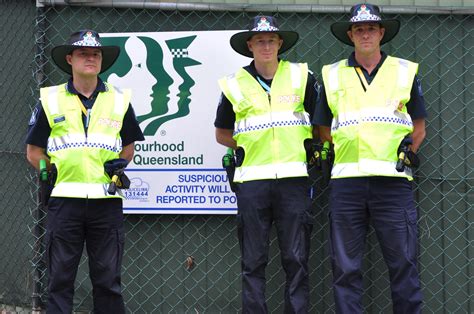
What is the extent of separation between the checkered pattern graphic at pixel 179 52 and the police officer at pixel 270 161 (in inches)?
25.2

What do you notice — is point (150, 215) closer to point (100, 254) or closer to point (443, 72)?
point (100, 254)

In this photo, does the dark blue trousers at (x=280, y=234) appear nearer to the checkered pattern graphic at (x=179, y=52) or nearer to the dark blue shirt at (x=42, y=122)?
the dark blue shirt at (x=42, y=122)

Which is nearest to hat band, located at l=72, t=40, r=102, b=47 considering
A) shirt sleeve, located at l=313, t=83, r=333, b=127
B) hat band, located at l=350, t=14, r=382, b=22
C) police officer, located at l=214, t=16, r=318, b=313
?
police officer, located at l=214, t=16, r=318, b=313

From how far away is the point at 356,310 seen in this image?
4902 millimetres

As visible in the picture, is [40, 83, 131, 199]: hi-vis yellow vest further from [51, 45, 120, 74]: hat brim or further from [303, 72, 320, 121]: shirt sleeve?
[303, 72, 320, 121]: shirt sleeve

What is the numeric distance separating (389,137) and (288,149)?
70 centimetres

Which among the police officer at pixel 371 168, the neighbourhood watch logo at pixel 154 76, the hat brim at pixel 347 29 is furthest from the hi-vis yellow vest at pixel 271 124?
the neighbourhood watch logo at pixel 154 76

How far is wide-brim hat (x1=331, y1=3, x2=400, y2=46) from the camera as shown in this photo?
5.06 metres

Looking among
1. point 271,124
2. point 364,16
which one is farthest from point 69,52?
point 364,16

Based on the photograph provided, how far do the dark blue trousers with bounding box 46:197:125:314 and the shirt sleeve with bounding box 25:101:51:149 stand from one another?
0.44m

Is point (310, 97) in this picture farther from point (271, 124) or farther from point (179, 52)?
point (179, 52)

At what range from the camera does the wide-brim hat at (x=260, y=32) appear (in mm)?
5262

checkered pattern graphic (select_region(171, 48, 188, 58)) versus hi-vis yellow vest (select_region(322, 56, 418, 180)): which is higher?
checkered pattern graphic (select_region(171, 48, 188, 58))

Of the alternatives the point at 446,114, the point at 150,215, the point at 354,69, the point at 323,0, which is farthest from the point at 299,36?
A: the point at 150,215
